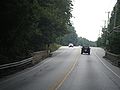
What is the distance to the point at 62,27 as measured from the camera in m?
61.3

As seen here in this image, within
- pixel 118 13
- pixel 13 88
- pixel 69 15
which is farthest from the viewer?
pixel 118 13

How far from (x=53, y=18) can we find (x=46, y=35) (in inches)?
120

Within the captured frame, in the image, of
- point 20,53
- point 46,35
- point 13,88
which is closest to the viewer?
point 13,88

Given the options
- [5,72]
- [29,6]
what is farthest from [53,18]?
[5,72]

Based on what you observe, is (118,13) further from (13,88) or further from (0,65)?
(13,88)

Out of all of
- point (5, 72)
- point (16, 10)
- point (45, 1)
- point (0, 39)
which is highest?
point (45, 1)

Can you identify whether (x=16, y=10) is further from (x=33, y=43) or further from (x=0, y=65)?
(x=33, y=43)

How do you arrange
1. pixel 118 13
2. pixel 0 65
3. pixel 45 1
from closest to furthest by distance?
pixel 0 65
pixel 45 1
pixel 118 13

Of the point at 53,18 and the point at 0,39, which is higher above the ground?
the point at 53,18

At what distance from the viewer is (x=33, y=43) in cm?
5116

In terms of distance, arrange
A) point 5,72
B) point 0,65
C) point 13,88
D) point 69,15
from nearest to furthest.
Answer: point 13,88 < point 0,65 < point 5,72 < point 69,15

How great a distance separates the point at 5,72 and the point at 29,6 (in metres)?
6.30

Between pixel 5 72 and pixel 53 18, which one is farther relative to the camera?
pixel 53 18

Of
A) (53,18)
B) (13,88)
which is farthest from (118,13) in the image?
(13,88)
